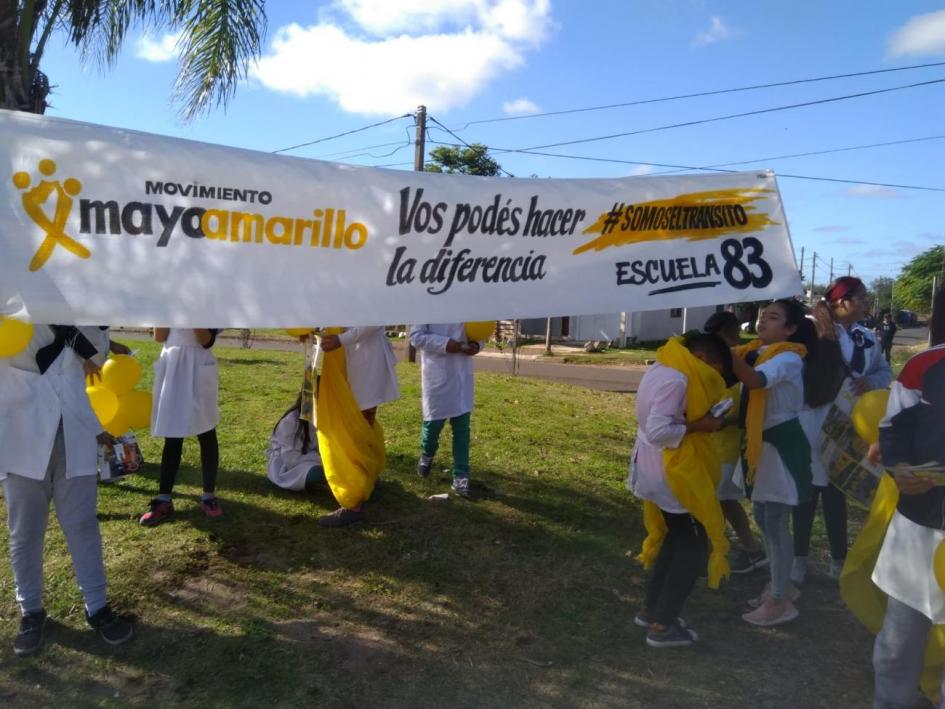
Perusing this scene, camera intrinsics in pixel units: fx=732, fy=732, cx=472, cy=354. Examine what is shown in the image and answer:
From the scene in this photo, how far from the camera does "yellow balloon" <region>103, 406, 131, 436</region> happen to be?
4773mm

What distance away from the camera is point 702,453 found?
3.47 metres

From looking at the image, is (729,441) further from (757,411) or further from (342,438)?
(342,438)

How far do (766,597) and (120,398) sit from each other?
4131mm

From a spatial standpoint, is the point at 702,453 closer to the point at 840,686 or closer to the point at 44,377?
the point at 840,686

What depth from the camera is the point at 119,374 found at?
4.88m

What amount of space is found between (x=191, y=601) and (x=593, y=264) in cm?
272

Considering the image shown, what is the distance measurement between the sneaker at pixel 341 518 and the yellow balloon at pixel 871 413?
310cm

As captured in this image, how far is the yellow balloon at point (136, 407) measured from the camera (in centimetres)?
485

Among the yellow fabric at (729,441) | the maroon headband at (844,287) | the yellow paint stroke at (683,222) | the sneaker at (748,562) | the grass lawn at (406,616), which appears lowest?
the grass lawn at (406,616)

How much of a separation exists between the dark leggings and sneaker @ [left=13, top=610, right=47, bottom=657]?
1.50m

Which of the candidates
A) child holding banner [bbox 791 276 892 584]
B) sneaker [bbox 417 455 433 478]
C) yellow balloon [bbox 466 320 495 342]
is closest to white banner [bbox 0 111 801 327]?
child holding banner [bbox 791 276 892 584]

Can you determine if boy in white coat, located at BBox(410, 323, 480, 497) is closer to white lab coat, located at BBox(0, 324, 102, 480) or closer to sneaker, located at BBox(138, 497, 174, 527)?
sneaker, located at BBox(138, 497, 174, 527)

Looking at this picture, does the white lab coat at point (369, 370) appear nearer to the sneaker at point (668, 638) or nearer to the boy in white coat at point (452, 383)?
the boy in white coat at point (452, 383)

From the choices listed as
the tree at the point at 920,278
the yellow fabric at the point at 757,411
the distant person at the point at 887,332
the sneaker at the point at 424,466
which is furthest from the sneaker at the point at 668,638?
the tree at the point at 920,278
